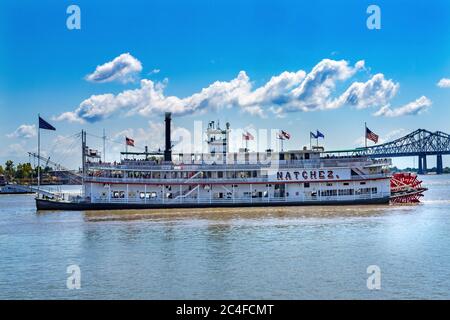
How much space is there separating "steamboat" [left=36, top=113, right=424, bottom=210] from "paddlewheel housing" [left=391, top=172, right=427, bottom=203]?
21 centimetres

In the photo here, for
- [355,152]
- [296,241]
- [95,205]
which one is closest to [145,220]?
[95,205]

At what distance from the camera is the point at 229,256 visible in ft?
81.6

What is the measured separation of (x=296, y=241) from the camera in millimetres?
28812

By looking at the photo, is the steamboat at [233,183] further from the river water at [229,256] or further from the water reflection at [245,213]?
the river water at [229,256]

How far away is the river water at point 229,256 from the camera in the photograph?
62.6ft

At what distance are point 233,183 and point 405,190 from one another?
16789mm

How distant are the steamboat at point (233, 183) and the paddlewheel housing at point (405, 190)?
0.71 feet

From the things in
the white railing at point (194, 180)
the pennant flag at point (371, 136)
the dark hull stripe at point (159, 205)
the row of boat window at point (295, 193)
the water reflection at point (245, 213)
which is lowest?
the water reflection at point (245, 213)
